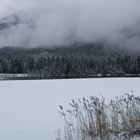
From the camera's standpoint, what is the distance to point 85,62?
322 ft

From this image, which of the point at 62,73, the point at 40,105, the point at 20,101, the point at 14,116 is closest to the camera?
the point at 14,116

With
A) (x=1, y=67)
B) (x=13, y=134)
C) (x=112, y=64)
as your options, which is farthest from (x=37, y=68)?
(x=13, y=134)

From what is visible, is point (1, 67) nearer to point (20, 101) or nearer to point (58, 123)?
point (20, 101)

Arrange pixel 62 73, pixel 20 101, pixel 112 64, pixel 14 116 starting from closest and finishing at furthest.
Answer: pixel 14 116, pixel 20 101, pixel 62 73, pixel 112 64

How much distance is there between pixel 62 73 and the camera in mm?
87250

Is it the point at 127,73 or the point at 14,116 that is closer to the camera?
the point at 14,116

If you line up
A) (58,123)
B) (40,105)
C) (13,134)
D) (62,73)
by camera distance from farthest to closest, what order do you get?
(62,73)
(40,105)
(58,123)
(13,134)

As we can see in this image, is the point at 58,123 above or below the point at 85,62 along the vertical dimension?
below

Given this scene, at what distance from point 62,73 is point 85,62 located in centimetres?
1345

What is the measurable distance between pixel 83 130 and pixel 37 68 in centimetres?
9209

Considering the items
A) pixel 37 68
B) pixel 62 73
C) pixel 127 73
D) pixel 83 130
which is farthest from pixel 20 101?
pixel 37 68

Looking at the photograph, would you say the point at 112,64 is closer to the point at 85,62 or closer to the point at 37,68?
the point at 85,62

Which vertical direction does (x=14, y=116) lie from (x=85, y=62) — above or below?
below

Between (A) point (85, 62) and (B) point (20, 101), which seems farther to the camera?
(A) point (85, 62)
